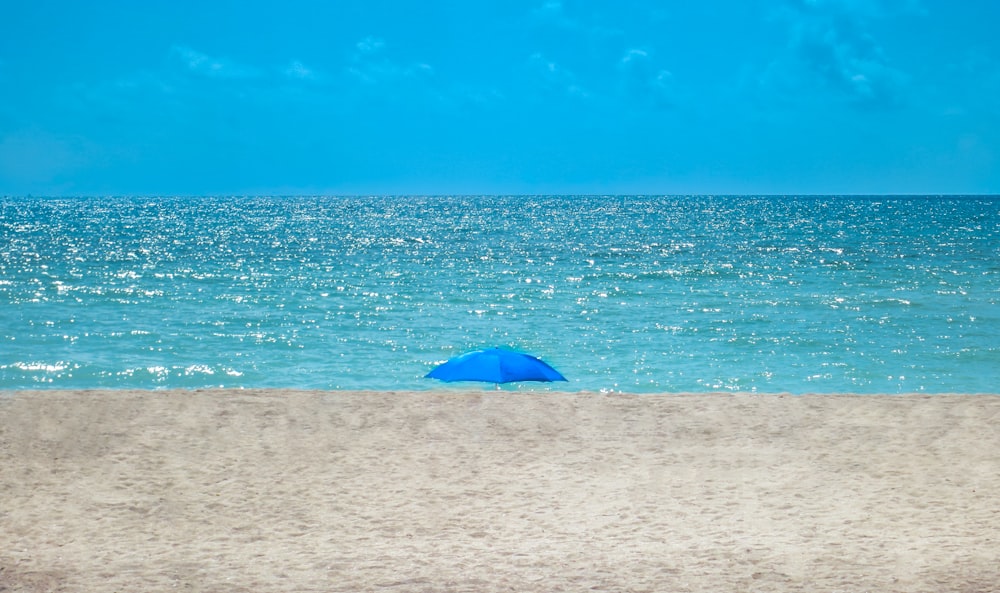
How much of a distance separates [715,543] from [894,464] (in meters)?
3.36

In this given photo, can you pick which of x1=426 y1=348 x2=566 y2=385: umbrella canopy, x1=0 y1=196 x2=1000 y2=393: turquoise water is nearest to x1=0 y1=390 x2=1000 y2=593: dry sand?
x1=426 y1=348 x2=566 y2=385: umbrella canopy

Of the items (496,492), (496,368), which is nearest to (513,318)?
(496,368)

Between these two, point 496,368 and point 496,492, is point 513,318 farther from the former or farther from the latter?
point 496,492

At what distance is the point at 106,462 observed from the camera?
1028cm

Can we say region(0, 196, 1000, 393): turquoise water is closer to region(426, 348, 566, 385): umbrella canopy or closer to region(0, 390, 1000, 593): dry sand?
region(426, 348, 566, 385): umbrella canopy

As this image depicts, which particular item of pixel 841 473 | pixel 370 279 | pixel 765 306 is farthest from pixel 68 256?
pixel 841 473

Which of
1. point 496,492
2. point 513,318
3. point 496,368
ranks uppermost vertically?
point 513,318

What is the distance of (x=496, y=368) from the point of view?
1326 cm

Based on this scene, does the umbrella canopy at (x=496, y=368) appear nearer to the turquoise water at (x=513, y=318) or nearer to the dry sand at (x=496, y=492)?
the dry sand at (x=496, y=492)

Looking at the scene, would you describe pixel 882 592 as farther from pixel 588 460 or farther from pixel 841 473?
pixel 588 460

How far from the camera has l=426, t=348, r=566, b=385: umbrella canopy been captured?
521 inches

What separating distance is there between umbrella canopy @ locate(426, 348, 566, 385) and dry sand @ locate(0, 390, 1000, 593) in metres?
0.32

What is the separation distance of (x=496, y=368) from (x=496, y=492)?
3.85 meters

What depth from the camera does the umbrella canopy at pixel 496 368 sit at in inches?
521
